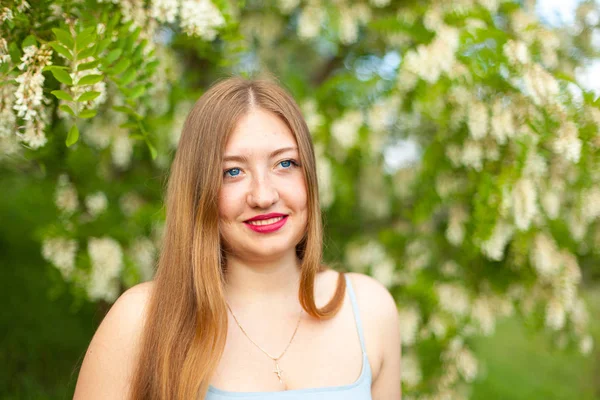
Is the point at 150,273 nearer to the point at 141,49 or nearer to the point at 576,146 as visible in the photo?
the point at 141,49

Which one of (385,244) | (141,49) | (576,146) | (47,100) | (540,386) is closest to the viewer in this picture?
(47,100)

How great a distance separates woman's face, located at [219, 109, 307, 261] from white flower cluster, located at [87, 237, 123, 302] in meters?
1.53

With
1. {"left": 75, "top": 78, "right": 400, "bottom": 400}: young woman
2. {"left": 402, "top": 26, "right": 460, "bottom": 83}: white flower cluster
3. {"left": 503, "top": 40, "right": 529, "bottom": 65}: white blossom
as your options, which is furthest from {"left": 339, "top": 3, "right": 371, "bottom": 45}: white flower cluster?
{"left": 75, "top": 78, "right": 400, "bottom": 400}: young woman

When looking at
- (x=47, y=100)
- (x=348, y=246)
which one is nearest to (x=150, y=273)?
(x=348, y=246)

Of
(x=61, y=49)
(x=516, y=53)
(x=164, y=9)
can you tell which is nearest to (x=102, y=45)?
(x=61, y=49)

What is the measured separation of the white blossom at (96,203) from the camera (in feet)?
10.8

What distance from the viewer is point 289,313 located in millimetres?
2016

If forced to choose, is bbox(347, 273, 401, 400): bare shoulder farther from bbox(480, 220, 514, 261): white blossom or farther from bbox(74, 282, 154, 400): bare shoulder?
bbox(480, 220, 514, 261): white blossom

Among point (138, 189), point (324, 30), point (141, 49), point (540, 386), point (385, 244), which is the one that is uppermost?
point (324, 30)

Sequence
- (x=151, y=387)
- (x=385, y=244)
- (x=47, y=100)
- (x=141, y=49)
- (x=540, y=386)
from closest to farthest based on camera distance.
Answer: (x=151, y=387) → (x=47, y=100) → (x=141, y=49) → (x=385, y=244) → (x=540, y=386)

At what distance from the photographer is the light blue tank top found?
176 centimetres

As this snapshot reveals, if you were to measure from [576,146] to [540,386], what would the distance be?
4481 mm

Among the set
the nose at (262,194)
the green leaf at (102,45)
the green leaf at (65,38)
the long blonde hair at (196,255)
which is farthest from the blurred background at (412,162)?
the nose at (262,194)

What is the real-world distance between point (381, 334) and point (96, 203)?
1.90m
